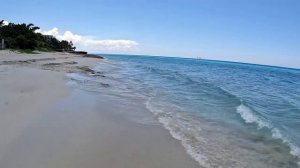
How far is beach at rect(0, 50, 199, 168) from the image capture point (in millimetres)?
6355

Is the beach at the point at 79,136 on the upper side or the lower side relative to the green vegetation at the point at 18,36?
lower

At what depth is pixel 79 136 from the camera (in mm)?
8078

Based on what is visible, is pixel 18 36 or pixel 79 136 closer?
pixel 79 136

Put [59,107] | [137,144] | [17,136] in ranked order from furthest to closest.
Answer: [59,107]
[137,144]
[17,136]

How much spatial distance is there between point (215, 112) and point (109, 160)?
27.1ft

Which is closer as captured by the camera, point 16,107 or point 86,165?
point 86,165

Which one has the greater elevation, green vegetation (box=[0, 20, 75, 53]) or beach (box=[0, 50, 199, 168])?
green vegetation (box=[0, 20, 75, 53])

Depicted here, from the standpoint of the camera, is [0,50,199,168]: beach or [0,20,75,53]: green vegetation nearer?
[0,50,199,168]: beach

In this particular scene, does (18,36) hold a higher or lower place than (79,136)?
higher

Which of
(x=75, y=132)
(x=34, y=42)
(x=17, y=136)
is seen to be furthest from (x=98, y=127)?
(x=34, y=42)

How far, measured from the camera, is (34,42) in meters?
63.9

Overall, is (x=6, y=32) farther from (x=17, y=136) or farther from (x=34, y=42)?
(x=17, y=136)

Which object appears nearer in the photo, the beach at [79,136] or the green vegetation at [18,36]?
the beach at [79,136]

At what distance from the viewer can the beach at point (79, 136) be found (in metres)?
6.36
